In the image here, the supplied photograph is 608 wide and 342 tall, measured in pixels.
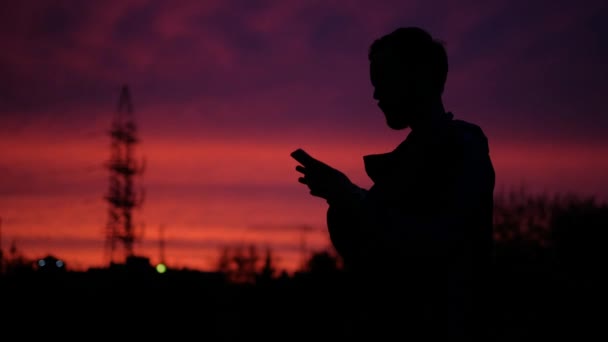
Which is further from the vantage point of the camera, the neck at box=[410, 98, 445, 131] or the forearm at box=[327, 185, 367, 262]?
the neck at box=[410, 98, 445, 131]

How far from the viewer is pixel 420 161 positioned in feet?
8.92

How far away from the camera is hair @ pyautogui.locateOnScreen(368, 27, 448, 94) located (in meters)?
2.89

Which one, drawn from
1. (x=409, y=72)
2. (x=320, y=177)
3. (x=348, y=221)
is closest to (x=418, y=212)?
(x=348, y=221)

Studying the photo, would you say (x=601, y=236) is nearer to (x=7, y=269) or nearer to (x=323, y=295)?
(x=323, y=295)

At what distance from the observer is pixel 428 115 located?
114 inches

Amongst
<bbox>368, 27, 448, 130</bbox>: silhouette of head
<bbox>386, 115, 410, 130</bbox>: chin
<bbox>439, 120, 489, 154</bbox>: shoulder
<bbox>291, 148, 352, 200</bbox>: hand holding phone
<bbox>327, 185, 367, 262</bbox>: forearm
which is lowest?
<bbox>327, 185, 367, 262</bbox>: forearm

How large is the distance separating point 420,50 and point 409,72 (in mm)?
83

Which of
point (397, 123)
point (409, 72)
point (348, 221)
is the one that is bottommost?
point (348, 221)

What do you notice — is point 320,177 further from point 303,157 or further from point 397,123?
point 397,123

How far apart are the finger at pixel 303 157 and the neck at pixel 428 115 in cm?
43

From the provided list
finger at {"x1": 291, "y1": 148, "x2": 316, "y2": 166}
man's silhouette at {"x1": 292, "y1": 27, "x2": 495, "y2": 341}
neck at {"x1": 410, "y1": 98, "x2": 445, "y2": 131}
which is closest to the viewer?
man's silhouette at {"x1": 292, "y1": 27, "x2": 495, "y2": 341}

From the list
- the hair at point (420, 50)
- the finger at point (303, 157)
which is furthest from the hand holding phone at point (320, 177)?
the hair at point (420, 50)

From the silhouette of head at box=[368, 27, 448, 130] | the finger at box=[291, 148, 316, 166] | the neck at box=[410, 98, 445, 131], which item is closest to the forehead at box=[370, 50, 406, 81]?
the silhouette of head at box=[368, 27, 448, 130]

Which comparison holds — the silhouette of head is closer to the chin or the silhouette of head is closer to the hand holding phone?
the chin
